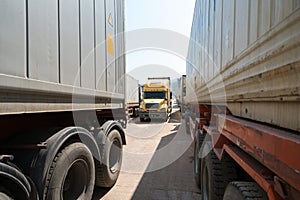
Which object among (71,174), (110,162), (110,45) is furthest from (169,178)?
(110,45)

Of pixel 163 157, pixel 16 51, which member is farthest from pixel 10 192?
pixel 163 157

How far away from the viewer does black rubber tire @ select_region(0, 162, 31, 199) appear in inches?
59.9

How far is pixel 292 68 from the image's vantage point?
0.98m

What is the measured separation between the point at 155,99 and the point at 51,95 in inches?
523

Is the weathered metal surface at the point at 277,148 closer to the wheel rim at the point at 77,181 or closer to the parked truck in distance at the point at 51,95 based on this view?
the parked truck in distance at the point at 51,95

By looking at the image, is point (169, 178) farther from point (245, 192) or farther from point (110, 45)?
point (245, 192)

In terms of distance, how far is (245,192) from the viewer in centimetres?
137

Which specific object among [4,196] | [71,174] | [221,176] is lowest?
[71,174]

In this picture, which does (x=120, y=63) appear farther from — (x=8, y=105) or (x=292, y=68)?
(x=292, y=68)

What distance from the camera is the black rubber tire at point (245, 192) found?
132 cm

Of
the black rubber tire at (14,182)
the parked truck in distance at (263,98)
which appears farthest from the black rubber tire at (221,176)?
the black rubber tire at (14,182)

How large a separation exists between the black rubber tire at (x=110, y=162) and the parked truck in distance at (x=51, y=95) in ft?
0.07

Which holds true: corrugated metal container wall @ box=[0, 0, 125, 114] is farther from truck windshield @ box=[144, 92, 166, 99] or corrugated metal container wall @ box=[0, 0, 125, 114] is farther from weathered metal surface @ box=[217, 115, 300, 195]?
truck windshield @ box=[144, 92, 166, 99]

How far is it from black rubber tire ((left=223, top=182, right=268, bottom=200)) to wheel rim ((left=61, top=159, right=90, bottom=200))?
1.77 meters
